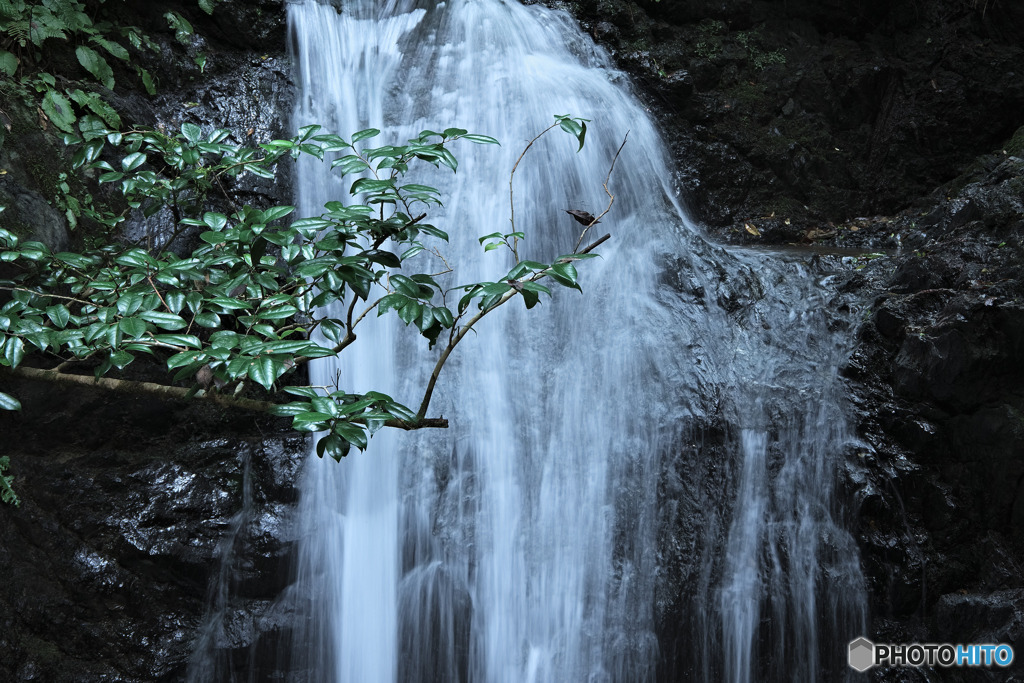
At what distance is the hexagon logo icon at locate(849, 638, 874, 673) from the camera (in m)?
3.29

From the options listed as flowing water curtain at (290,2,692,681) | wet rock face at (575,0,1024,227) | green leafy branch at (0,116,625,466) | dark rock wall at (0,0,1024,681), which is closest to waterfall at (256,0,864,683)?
flowing water curtain at (290,2,692,681)

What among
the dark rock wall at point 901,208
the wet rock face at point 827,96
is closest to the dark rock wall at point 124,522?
the dark rock wall at point 901,208

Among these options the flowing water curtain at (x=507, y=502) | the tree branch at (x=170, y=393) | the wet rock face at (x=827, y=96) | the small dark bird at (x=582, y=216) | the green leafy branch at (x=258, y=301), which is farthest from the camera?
the wet rock face at (x=827, y=96)

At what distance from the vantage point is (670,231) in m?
4.65

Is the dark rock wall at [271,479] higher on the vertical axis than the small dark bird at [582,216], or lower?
lower

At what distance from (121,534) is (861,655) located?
3534 mm

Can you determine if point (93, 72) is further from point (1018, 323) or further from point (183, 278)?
point (1018, 323)

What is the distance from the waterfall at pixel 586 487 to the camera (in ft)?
11.2

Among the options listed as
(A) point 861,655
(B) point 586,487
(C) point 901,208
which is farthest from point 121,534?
(C) point 901,208

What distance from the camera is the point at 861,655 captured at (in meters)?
3.30

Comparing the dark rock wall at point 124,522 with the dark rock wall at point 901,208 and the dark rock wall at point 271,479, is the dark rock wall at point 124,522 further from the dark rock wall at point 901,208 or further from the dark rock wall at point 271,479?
the dark rock wall at point 901,208

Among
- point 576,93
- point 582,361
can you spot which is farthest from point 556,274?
point 576,93

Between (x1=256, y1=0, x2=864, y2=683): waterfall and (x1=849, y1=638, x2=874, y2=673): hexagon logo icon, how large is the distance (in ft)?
0.19

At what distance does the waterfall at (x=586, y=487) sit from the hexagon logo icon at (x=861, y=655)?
0.19ft
